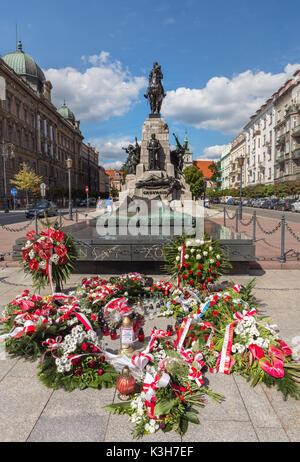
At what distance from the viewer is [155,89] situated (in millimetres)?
19094

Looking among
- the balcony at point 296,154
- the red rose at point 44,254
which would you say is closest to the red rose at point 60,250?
the red rose at point 44,254

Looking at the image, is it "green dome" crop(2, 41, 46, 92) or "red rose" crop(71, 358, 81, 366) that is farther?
"green dome" crop(2, 41, 46, 92)

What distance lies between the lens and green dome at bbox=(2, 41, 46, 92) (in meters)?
62.5

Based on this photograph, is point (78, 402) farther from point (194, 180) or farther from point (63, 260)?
point (194, 180)

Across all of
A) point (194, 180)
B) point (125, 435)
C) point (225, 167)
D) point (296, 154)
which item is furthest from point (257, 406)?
point (225, 167)

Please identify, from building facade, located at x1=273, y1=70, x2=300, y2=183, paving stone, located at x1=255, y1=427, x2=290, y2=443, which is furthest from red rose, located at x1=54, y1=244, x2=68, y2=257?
building facade, located at x1=273, y1=70, x2=300, y2=183

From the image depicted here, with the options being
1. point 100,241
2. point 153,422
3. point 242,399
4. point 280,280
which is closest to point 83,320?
point 153,422

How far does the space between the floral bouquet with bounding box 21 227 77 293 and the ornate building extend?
4270cm

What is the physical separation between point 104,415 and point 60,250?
2858 millimetres

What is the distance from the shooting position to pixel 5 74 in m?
44.3

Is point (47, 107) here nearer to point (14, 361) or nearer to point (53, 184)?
point (53, 184)

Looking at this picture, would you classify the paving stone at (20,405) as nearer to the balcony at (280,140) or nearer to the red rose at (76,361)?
the red rose at (76,361)

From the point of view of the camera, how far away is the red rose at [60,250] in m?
4.90

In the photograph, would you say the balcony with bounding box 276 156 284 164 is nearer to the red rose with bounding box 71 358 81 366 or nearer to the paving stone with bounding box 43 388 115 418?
the red rose with bounding box 71 358 81 366
